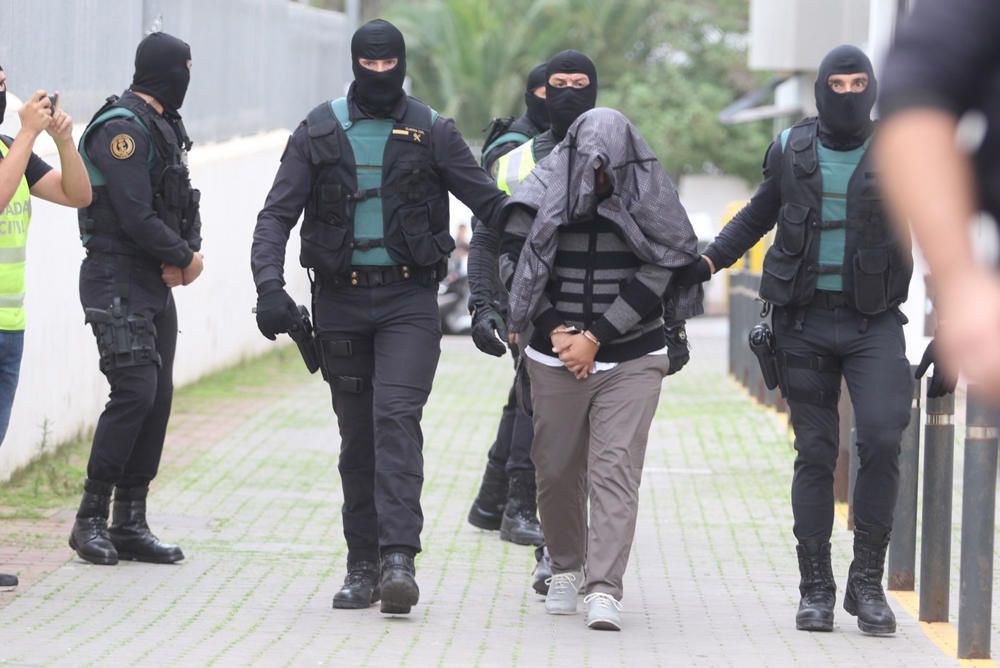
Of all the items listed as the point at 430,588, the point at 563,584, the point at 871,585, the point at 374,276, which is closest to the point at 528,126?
the point at 374,276

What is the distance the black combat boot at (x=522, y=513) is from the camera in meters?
8.27

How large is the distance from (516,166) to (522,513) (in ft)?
5.93

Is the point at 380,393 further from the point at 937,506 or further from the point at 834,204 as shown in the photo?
the point at 937,506

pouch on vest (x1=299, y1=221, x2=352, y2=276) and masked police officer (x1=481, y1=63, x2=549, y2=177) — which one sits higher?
masked police officer (x1=481, y1=63, x2=549, y2=177)

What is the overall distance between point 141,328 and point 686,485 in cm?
447

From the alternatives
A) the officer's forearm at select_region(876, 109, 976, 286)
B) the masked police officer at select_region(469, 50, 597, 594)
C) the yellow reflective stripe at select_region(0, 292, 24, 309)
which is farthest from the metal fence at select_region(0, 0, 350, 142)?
the officer's forearm at select_region(876, 109, 976, 286)

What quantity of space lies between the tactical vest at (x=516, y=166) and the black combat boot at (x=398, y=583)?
1661 millimetres

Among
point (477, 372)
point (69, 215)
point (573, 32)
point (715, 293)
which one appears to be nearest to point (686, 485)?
point (69, 215)

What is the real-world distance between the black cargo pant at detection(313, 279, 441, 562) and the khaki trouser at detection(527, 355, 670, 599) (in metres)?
0.45

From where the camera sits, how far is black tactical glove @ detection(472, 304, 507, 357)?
268 inches

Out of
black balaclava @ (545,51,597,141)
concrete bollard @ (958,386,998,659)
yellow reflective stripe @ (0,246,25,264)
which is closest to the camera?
concrete bollard @ (958,386,998,659)

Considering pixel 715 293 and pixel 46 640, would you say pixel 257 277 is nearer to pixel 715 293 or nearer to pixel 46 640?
pixel 46 640

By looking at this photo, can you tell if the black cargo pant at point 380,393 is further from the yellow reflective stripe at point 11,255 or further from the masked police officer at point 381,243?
the yellow reflective stripe at point 11,255

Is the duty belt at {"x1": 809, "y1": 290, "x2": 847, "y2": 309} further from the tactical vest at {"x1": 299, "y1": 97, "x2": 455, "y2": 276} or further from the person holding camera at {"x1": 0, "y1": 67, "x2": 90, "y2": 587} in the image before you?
the person holding camera at {"x1": 0, "y1": 67, "x2": 90, "y2": 587}
